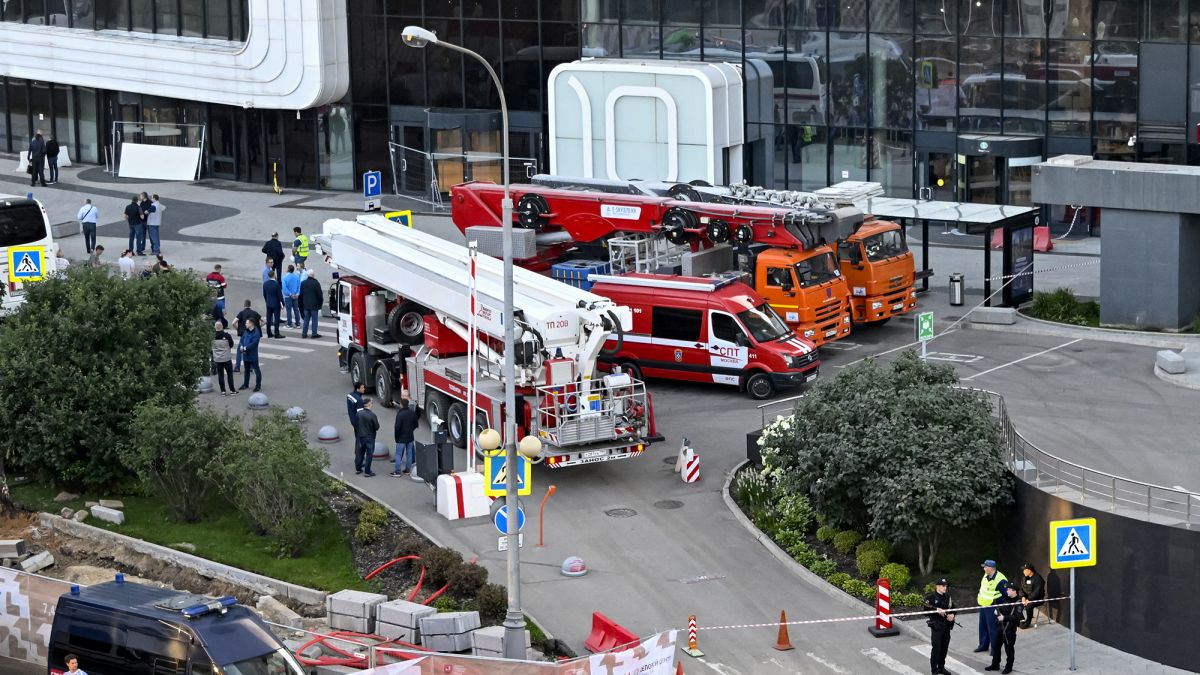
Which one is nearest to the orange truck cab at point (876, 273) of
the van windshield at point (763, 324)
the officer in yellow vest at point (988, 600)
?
the van windshield at point (763, 324)

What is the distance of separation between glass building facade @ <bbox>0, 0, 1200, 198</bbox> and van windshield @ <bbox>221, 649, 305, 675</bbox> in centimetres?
3119

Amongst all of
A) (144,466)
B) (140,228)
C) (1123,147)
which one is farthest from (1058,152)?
(144,466)

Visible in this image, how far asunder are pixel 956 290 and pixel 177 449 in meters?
19.6

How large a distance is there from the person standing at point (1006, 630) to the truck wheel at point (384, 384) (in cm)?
1501

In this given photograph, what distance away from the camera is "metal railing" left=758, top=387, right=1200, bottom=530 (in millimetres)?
22969

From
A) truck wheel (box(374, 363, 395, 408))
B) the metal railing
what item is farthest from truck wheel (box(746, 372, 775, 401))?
the metal railing

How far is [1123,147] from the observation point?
4625 cm

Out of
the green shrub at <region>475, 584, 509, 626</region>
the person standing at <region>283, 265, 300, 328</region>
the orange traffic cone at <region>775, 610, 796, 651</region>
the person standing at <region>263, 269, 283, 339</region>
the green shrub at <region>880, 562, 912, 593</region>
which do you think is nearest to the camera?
the orange traffic cone at <region>775, 610, 796, 651</region>

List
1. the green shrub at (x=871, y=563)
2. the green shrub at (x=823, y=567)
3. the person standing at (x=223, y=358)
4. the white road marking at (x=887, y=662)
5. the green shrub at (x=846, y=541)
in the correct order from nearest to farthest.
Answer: the white road marking at (x=887, y=662)
the green shrub at (x=871, y=563)
the green shrub at (x=823, y=567)
the green shrub at (x=846, y=541)
the person standing at (x=223, y=358)

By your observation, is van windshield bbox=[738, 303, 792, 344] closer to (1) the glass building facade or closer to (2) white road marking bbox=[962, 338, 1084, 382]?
(2) white road marking bbox=[962, 338, 1084, 382]

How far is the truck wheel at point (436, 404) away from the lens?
32.5m

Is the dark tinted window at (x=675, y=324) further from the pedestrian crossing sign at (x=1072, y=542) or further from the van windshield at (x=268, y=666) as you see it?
the van windshield at (x=268, y=666)

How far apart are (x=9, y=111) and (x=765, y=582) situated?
44.5m

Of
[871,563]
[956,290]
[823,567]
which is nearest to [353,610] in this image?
[823,567]
